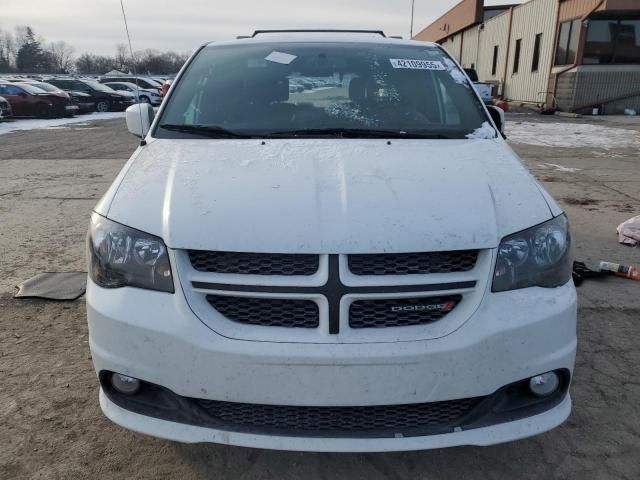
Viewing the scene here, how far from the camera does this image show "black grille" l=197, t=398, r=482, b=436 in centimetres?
192

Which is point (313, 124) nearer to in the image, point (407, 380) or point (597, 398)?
point (407, 380)

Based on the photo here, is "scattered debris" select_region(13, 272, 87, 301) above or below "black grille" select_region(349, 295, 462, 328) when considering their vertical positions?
below

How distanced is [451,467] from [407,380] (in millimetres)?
680

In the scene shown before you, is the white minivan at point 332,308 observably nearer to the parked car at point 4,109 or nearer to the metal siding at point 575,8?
the parked car at point 4,109

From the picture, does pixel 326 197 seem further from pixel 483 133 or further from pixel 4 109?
pixel 4 109

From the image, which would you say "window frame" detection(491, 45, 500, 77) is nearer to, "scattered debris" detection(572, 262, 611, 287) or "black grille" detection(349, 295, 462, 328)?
"scattered debris" detection(572, 262, 611, 287)

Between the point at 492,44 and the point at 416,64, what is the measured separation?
30808 millimetres

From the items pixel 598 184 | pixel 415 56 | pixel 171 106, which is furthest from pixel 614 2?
pixel 171 106

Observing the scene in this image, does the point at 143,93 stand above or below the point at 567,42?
below

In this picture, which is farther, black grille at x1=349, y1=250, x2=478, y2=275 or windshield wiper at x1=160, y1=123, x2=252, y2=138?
windshield wiper at x1=160, y1=123, x2=252, y2=138

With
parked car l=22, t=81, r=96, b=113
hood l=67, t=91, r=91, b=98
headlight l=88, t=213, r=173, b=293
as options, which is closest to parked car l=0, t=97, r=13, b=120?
parked car l=22, t=81, r=96, b=113

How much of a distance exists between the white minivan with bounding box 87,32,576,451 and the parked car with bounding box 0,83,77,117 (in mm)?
21782

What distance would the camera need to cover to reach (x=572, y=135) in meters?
14.6

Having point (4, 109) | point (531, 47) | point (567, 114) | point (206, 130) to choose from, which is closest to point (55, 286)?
point (206, 130)
